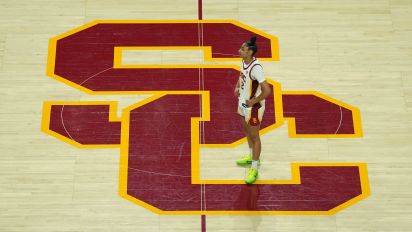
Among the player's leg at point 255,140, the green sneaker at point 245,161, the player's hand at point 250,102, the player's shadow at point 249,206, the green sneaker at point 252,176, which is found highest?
the player's hand at point 250,102

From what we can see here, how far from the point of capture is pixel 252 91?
5.48 metres

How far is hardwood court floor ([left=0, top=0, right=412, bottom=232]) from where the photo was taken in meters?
6.00

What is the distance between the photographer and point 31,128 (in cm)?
649

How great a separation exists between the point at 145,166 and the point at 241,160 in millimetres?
1066

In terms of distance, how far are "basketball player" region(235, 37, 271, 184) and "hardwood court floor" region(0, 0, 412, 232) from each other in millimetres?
693

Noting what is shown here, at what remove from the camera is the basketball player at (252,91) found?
5285mm

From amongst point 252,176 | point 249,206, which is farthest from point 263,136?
point 249,206

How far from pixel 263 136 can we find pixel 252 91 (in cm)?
119

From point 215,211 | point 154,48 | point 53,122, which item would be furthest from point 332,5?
point 53,122

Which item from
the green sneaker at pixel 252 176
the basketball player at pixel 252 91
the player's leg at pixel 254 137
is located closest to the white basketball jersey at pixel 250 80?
the basketball player at pixel 252 91

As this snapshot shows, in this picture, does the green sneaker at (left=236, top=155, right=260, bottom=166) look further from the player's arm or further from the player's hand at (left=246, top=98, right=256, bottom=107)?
the player's arm

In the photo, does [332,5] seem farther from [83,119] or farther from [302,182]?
[83,119]

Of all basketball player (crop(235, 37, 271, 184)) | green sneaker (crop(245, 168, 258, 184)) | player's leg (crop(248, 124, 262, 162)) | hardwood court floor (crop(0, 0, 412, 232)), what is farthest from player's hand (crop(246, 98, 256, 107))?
hardwood court floor (crop(0, 0, 412, 232))

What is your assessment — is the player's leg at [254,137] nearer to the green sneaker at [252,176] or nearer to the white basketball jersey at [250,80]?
the green sneaker at [252,176]
